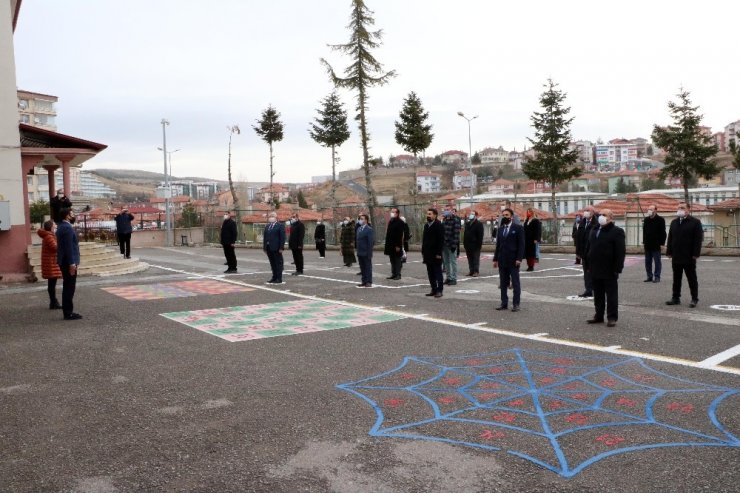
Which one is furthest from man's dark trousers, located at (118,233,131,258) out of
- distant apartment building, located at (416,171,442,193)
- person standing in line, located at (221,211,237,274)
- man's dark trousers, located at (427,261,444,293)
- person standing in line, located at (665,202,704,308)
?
distant apartment building, located at (416,171,442,193)

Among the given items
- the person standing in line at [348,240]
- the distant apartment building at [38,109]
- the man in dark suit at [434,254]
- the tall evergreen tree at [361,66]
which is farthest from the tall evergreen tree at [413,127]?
the distant apartment building at [38,109]

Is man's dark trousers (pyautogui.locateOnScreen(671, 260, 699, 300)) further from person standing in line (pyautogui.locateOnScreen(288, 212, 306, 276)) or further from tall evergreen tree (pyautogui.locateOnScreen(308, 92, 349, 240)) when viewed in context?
tall evergreen tree (pyautogui.locateOnScreen(308, 92, 349, 240))

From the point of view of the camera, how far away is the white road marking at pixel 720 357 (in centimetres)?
719

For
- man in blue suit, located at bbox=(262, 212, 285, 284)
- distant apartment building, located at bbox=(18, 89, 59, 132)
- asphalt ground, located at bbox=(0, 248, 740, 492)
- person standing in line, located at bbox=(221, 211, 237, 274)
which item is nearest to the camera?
asphalt ground, located at bbox=(0, 248, 740, 492)

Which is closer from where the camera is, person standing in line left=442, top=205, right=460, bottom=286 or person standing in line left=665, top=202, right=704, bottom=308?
person standing in line left=665, top=202, right=704, bottom=308

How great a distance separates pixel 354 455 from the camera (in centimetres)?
471

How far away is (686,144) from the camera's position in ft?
130

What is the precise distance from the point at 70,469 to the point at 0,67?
56.6 ft

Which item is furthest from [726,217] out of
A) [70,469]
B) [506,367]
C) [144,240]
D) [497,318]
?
[144,240]

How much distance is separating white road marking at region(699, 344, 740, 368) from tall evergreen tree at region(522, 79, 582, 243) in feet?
128

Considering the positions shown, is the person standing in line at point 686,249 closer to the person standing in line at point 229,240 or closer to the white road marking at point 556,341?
the white road marking at point 556,341

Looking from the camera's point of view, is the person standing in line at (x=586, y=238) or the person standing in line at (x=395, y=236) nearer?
the person standing in line at (x=586, y=238)

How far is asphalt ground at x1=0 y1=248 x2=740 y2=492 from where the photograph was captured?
4383 mm

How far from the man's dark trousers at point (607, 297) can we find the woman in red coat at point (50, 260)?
387 inches
